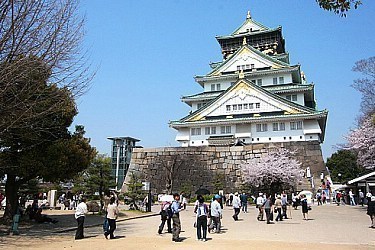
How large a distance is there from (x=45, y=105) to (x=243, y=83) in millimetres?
35014

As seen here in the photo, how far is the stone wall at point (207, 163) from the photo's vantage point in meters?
36.0

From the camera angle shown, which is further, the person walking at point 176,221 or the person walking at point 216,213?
the person walking at point 216,213

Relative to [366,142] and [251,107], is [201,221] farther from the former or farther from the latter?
[251,107]

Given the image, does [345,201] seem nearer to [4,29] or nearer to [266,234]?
[266,234]

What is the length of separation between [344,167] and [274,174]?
29.2 m

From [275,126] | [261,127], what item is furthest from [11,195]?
[275,126]

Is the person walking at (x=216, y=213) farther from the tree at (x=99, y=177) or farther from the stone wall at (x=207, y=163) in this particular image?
the stone wall at (x=207, y=163)

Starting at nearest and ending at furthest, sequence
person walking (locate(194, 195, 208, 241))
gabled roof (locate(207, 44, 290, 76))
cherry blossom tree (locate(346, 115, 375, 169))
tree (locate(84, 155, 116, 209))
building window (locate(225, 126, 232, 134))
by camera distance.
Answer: person walking (locate(194, 195, 208, 241))
tree (locate(84, 155, 116, 209))
cherry blossom tree (locate(346, 115, 375, 169))
building window (locate(225, 126, 232, 134))
gabled roof (locate(207, 44, 290, 76))

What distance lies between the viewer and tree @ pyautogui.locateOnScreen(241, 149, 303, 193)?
31656 mm

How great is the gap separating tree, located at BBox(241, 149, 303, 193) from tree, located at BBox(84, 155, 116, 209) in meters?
16.0

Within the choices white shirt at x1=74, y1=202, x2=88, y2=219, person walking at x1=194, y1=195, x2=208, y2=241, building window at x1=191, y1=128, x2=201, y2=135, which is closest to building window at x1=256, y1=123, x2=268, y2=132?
building window at x1=191, y1=128, x2=201, y2=135

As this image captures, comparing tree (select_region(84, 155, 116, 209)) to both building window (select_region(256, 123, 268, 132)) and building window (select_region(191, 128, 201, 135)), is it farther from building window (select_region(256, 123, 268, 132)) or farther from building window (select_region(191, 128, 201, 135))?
building window (select_region(256, 123, 268, 132))

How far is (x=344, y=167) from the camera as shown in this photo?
2158 inches

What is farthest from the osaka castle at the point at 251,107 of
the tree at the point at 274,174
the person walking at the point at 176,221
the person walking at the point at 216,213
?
the person walking at the point at 176,221
